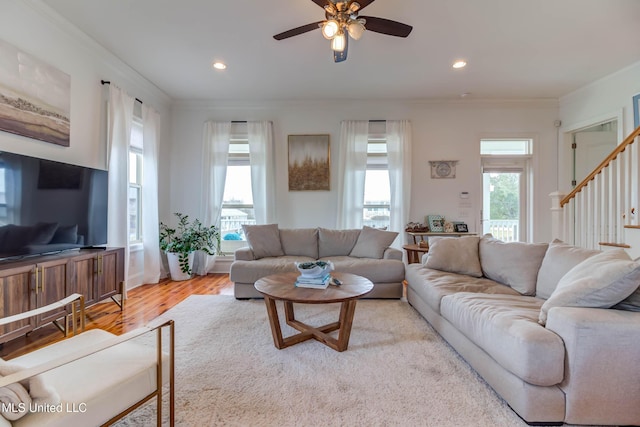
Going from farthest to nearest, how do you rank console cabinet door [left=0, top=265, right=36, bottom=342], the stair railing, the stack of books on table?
the stair railing, the stack of books on table, console cabinet door [left=0, top=265, right=36, bottom=342]

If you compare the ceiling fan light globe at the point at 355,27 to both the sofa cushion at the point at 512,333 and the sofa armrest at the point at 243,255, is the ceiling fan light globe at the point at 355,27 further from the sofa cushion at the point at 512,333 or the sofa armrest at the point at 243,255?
the sofa armrest at the point at 243,255

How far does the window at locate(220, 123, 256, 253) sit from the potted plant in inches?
11.3

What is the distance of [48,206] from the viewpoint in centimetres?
253

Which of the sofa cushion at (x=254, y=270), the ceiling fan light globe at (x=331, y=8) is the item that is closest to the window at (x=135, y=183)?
the sofa cushion at (x=254, y=270)

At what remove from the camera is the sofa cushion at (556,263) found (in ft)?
6.82

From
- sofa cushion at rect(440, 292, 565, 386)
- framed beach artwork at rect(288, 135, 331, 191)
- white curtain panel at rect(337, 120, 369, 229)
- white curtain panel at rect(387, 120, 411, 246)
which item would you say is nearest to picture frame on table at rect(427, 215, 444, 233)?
white curtain panel at rect(387, 120, 411, 246)

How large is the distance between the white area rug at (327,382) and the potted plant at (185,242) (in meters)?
2.00

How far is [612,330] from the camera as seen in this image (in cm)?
134

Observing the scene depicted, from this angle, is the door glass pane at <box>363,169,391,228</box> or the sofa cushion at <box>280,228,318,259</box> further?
the door glass pane at <box>363,169,391,228</box>

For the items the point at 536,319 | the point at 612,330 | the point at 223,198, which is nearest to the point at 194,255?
the point at 223,198

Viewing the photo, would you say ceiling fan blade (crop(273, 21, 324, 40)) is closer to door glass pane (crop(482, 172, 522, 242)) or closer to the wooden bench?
the wooden bench

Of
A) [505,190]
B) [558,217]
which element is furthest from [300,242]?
[505,190]

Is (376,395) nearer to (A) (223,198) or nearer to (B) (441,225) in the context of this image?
(B) (441,225)

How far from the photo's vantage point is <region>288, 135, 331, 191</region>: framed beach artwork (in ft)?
16.3
